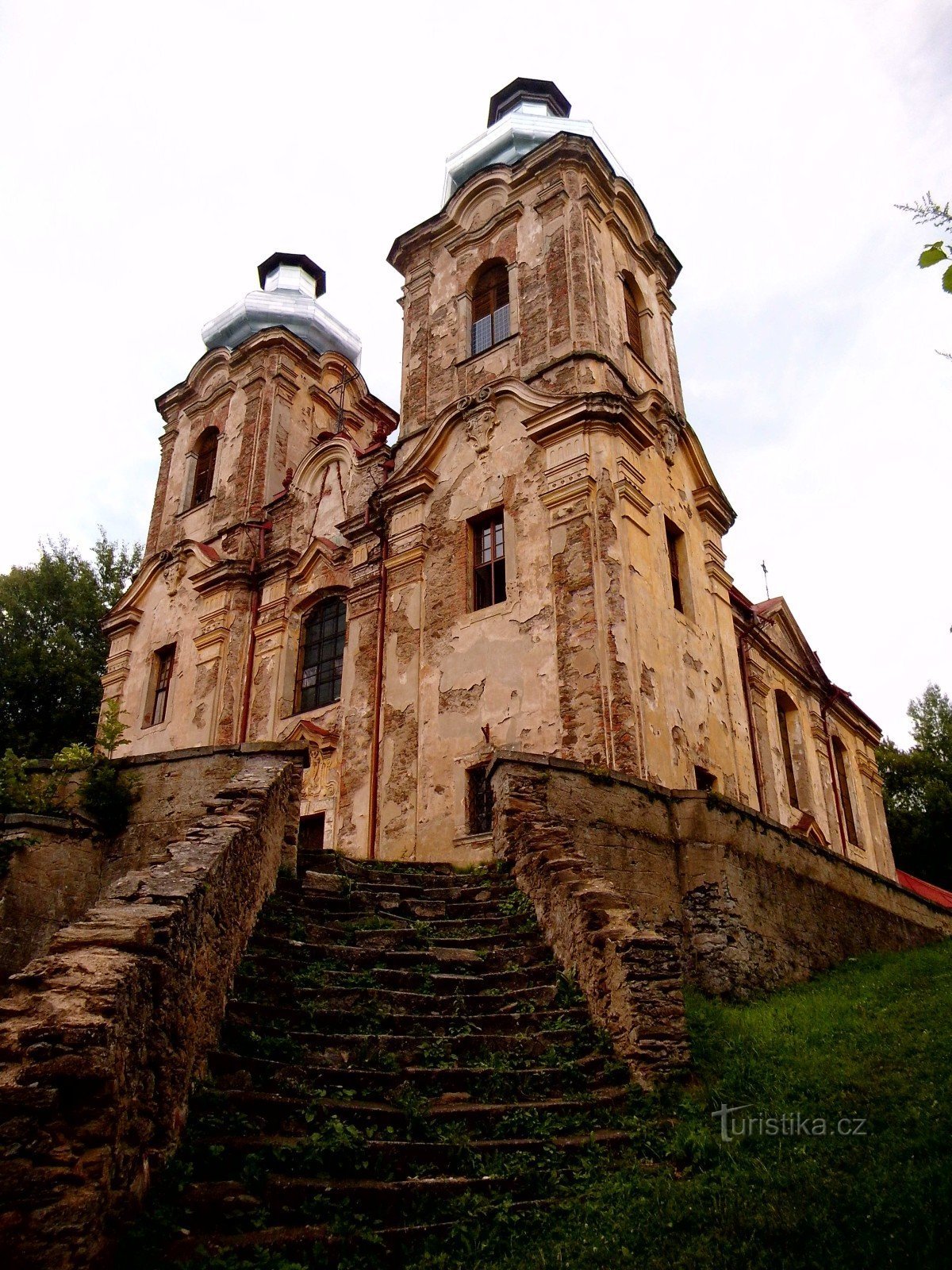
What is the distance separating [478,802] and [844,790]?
16.8 metres

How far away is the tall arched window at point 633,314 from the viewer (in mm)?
21000

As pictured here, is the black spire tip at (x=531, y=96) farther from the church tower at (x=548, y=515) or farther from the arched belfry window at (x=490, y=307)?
the arched belfry window at (x=490, y=307)

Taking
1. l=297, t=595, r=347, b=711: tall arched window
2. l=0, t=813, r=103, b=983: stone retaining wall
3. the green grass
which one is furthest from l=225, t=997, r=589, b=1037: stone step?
l=297, t=595, r=347, b=711: tall arched window

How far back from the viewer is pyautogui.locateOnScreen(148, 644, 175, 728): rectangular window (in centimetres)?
A: 2359

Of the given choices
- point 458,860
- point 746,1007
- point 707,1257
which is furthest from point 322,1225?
point 458,860

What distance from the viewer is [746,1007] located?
37.2 feet

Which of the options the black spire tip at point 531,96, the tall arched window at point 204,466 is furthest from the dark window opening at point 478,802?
the black spire tip at point 531,96

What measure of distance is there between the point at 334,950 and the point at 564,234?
15496 millimetres

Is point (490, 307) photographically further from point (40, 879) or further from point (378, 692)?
point (40, 879)

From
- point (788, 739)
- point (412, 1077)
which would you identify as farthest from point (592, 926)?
point (788, 739)

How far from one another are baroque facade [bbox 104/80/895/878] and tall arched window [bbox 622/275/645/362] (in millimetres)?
124

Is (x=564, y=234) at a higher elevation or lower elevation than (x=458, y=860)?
higher

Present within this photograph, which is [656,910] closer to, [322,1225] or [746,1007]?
[746,1007]

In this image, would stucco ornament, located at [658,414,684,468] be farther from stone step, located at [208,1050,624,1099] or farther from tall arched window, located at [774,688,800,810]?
stone step, located at [208,1050,624,1099]
